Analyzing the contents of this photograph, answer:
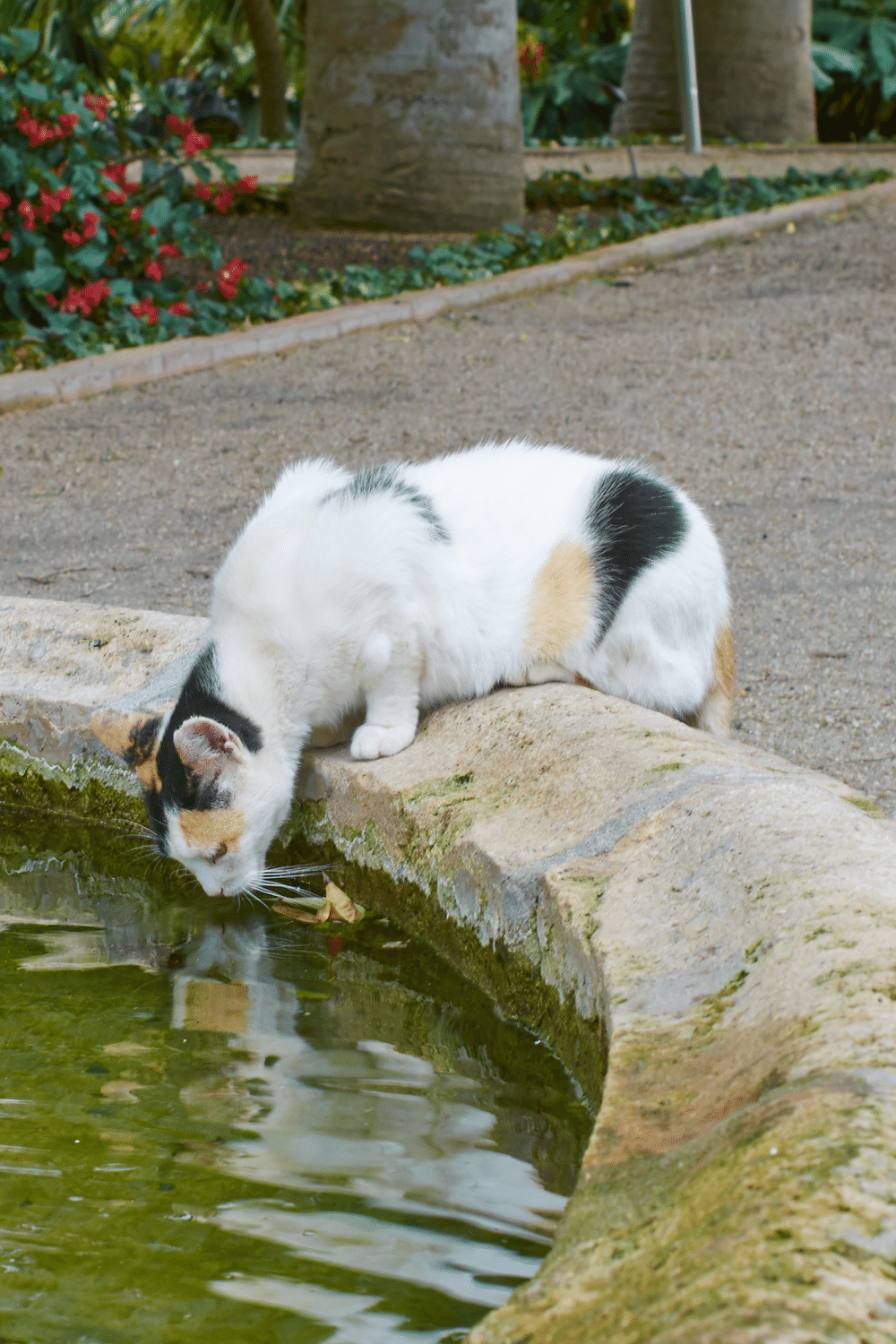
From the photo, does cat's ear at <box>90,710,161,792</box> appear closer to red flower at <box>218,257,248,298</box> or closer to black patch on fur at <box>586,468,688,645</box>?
black patch on fur at <box>586,468,688,645</box>

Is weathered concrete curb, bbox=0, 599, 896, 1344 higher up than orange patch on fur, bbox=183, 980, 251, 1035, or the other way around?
weathered concrete curb, bbox=0, 599, 896, 1344

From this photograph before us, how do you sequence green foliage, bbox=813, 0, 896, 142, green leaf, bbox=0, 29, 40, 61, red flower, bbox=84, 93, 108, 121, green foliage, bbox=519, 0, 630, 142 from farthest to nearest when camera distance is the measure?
green foliage, bbox=519, 0, 630, 142 → green foliage, bbox=813, 0, 896, 142 → red flower, bbox=84, 93, 108, 121 → green leaf, bbox=0, 29, 40, 61

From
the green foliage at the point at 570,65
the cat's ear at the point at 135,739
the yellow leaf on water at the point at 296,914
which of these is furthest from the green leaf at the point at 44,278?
the green foliage at the point at 570,65

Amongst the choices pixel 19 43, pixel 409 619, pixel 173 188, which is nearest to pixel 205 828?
pixel 409 619

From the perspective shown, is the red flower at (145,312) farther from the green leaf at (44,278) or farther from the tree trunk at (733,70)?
the tree trunk at (733,70)

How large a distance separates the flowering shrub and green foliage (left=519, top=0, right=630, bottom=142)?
9.79 m

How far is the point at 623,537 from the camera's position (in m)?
2.87

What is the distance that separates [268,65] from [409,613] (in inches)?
519

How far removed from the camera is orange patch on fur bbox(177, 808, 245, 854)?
96.1 inches

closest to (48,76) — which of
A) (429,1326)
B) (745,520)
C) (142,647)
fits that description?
(745,520)

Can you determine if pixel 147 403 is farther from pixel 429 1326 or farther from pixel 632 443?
pixel 429 1326

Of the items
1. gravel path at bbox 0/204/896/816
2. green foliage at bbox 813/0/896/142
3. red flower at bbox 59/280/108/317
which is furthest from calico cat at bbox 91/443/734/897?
green foliage at bbox 813/0/896/142

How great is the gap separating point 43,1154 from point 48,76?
21.2ft

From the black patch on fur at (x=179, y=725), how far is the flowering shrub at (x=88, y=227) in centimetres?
451
